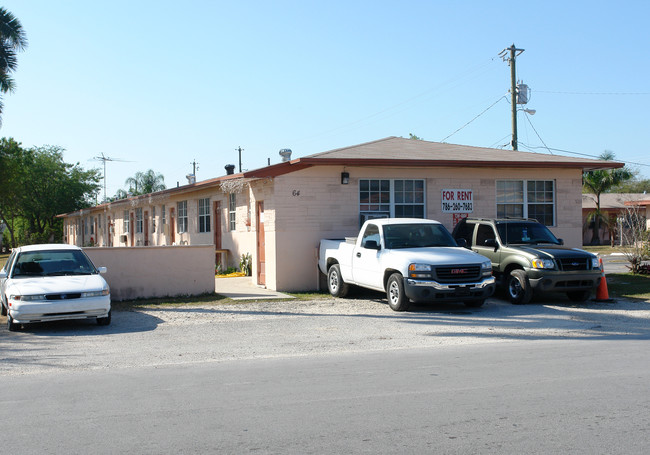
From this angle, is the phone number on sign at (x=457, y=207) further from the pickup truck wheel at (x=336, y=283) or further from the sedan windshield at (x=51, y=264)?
the sedan windshield at (x=51, y=264)

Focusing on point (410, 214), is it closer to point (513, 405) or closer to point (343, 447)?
point (513, 405)

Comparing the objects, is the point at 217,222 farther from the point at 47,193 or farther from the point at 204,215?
the point at 47,193

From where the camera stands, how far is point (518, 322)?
1152 centimetres

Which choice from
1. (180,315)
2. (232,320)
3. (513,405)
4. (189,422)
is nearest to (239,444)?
(189,422)

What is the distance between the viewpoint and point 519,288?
45.4 feet

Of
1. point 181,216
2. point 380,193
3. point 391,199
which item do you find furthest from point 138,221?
point 391,199

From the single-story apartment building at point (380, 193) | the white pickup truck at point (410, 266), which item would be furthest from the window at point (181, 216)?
the white pickup truck at point (410, 266)

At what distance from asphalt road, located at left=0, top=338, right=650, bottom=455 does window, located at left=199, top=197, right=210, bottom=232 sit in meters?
16.8

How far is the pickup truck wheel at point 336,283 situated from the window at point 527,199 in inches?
232

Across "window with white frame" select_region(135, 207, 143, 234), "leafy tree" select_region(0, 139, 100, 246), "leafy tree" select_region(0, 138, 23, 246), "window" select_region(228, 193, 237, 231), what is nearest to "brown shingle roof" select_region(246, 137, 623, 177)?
"window" select_region(228, 193, 237, 231)

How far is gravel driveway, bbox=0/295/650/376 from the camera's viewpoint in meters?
8.91

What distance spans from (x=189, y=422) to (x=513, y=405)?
2980mm

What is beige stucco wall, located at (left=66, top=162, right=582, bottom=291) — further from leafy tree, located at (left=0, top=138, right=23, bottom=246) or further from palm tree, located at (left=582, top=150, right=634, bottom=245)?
palm tree, located at (left=582, top=150, right=634, bottom=245)

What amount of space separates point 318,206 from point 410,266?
490cm
